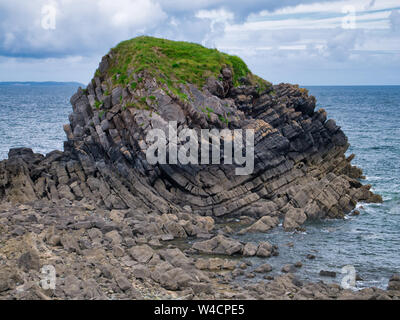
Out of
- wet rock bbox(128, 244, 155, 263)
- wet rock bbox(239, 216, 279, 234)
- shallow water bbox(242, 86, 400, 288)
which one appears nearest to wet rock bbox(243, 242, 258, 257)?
shallow water bbox(242, 86, 400, 288)

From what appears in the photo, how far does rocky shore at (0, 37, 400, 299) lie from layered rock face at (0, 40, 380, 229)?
0.11 metres

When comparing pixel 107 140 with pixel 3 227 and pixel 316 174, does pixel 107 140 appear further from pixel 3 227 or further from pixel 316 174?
pixel 316 174

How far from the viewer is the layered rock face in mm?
37938

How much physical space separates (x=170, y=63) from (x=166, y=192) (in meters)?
14.0

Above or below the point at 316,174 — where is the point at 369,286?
below

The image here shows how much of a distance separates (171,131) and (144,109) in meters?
3.22

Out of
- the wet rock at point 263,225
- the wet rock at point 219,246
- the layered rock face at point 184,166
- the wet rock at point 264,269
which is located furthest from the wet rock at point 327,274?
the layered rock face at point 184,166

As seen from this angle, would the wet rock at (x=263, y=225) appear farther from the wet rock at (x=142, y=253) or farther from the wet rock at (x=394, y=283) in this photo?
the wet rock at (x=394, y=283)

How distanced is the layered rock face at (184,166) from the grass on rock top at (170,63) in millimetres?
1002

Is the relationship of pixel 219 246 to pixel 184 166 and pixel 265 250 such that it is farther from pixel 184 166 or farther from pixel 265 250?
pixel 184 166
